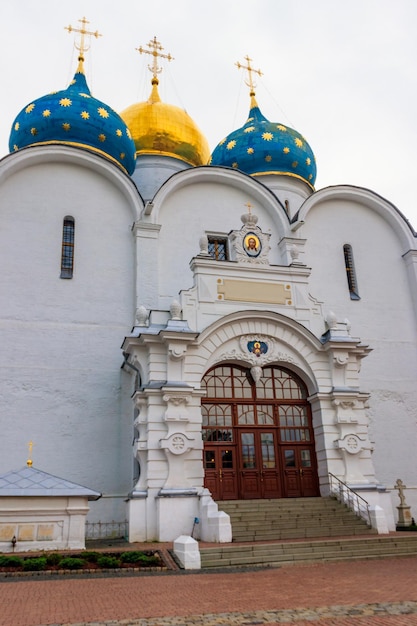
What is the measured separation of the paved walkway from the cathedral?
11.4 ft

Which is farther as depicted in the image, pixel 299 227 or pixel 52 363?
pixel 299 227

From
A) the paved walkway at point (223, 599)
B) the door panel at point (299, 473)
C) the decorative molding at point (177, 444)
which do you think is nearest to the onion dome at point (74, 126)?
the decorative molding at point (177, 444)

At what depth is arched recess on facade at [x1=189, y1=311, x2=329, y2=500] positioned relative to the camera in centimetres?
1399

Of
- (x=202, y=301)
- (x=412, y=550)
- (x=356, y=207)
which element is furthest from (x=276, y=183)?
(x=412, y=550)

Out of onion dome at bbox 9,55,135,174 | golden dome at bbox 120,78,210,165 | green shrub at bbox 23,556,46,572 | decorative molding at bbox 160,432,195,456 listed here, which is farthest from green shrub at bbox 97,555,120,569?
golden dome at bbox 120,78,210,165

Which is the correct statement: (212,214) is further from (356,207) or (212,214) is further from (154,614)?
(154,614)

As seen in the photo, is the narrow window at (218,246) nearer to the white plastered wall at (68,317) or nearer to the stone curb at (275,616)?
the white plastered wall at (68,317)

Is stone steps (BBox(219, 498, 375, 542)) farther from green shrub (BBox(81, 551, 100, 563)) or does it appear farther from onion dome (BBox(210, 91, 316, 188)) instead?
onion dome (BBox(210, 91, 316, 188))

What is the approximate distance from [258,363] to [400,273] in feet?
26.4

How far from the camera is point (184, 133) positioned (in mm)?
24266

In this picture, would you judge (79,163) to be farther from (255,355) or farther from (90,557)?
(90,557)

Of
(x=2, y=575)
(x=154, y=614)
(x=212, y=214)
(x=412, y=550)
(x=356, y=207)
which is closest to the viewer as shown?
(x=154, y=614)

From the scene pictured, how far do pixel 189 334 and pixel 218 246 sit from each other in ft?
17.7

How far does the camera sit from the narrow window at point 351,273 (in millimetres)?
18938
